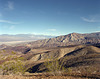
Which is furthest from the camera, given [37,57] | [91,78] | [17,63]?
[37,57]

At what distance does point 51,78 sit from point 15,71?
857 centimetres

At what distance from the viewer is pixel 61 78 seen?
42.4ft

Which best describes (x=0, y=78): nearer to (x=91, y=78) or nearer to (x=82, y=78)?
(x=82, y=78)

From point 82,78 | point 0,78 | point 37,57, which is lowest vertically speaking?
point 37,57

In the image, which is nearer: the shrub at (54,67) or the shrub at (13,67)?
the shrub at (54,67)

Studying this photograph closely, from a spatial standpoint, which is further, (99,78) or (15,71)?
(15,71)

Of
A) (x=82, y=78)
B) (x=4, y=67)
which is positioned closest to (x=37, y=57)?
(x=4, y=67)

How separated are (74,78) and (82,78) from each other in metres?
1.22

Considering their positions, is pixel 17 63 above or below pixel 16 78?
above

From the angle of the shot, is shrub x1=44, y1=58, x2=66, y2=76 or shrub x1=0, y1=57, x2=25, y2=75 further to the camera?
shrub x1=0, y1=57, x2=25, y2=75

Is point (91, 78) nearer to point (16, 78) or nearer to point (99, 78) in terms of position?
point (99, 78)

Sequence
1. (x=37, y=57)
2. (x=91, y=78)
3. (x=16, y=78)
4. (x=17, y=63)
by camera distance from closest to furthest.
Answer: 1. (x=91, y=78)
2. (x=16, y=78)
3. (x=17, y=63)
4. (x=37, y=57)

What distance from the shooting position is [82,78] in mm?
12648

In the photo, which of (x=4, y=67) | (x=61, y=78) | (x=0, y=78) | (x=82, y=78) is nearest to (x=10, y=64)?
(x=4, y=67)
